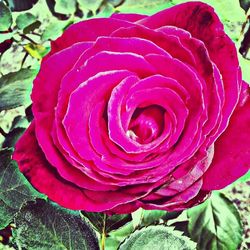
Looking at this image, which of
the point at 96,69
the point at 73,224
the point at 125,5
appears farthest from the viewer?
the point at 125,5

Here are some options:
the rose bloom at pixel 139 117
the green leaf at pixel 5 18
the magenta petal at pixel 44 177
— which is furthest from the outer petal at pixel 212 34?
the green leaf at pixel 5 18

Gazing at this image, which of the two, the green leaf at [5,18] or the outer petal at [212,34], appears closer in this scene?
the outer petal at [212,34]

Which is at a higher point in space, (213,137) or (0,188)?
(213,137)

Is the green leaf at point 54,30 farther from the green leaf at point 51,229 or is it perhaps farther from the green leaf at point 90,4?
the green leaf at point 51,229

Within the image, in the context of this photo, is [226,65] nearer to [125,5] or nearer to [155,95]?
[155,95]

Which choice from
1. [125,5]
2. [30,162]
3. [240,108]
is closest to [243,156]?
[240,108]

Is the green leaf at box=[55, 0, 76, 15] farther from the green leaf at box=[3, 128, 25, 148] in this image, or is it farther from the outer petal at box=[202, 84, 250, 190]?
the outer petal at box=[202, 84, 250, 190]

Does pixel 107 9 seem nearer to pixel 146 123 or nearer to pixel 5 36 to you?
pixel 5 36
